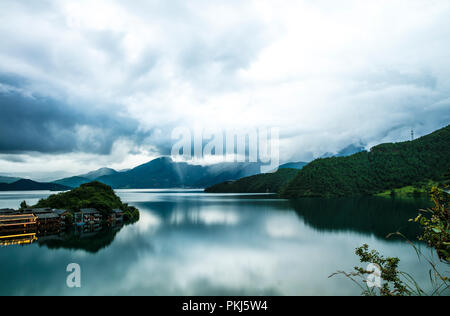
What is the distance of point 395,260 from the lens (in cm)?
780

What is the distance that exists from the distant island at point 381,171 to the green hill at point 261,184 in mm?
21067

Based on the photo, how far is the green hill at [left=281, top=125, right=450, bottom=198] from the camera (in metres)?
98.9

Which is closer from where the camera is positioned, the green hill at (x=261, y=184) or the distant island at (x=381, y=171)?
the distant island at (x=381, y=171)

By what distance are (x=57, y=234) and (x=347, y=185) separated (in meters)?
100

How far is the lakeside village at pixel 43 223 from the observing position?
90.6 ft

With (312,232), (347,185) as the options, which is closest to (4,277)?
(312,232)

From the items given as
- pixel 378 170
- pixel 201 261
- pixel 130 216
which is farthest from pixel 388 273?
pixel 378 170

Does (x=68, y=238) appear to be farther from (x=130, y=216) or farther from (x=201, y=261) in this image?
(x=201, y=261)

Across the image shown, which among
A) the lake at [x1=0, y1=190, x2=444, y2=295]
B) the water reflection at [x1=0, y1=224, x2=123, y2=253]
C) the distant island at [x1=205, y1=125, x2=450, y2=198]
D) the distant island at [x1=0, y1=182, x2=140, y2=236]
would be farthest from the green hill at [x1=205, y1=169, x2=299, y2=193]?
the water reflection at [x1=0, y1=224, x2=123, y2=253]

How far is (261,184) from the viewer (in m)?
138

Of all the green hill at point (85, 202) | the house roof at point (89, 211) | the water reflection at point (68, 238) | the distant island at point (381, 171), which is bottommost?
the water reflection at point (68, 238)

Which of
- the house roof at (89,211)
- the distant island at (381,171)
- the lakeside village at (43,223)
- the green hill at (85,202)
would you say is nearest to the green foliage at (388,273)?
the lakeside village at (43,223)

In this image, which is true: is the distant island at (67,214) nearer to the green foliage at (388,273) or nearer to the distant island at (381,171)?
the green foliage at (388,273)
